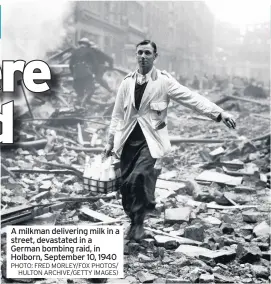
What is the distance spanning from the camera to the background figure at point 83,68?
13.4 m

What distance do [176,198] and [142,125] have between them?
2.36 metres

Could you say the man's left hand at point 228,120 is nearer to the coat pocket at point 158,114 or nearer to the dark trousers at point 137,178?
the coat pocket at point 158,114

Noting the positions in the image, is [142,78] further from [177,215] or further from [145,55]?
[177,215]

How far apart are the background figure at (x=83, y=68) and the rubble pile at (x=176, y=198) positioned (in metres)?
2.47

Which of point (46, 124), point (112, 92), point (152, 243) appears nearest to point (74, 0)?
point (112, 92)

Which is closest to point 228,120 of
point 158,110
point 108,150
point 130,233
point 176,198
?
point 158,110

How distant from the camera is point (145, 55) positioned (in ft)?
12.3

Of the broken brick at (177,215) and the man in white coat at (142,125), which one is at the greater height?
the man in white coat at (142,125)

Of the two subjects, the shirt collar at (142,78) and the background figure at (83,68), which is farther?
the background figure at (83,68)

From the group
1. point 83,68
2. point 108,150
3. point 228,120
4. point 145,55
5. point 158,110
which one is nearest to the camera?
point 228,120

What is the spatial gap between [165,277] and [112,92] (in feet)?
39.0

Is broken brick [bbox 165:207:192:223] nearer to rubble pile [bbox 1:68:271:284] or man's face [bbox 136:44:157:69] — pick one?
rubble pile [bbox 1:68:271:284]

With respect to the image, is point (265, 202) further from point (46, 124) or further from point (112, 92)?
point (112, 92)

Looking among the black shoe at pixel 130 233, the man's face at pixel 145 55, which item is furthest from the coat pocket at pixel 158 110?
the black shoe at pixel 130 233
